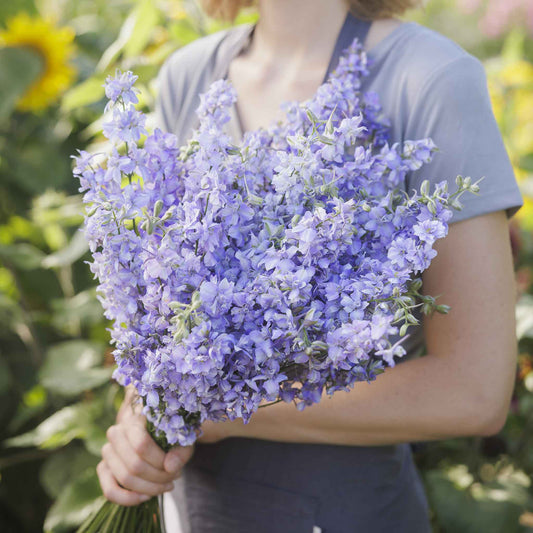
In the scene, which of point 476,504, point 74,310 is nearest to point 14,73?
point 74,310

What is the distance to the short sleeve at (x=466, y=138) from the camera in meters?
0.67

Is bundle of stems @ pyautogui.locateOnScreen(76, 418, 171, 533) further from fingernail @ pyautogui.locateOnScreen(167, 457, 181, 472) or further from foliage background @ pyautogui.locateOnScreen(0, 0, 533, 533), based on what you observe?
foliage background @ pyautogui.locateOnScreen(0, 0, 533, 533)

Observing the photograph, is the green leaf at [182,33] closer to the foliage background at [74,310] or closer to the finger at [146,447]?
the foliage background at [74,310]

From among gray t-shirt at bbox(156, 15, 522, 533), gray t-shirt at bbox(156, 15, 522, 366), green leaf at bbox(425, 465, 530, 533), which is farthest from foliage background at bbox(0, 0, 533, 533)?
gray t-shirt at bbox(156, 15, 522, 366)

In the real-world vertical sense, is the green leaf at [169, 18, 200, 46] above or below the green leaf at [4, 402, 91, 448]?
above

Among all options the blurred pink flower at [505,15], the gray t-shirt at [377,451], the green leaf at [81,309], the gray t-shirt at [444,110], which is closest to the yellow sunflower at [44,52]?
the green leaf at [81,309]

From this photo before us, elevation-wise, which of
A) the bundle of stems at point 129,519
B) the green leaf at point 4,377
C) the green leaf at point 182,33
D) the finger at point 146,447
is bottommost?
the green leaf at point 4,377

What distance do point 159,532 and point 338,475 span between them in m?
0.25

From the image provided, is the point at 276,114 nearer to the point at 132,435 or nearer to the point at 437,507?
the point at 132,435

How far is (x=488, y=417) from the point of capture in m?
0.71

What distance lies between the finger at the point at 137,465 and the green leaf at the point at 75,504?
0.55 meters

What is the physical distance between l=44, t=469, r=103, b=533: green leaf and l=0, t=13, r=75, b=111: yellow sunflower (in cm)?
114

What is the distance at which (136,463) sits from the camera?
69 centimetres

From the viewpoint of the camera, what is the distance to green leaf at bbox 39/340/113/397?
48.7 inches
